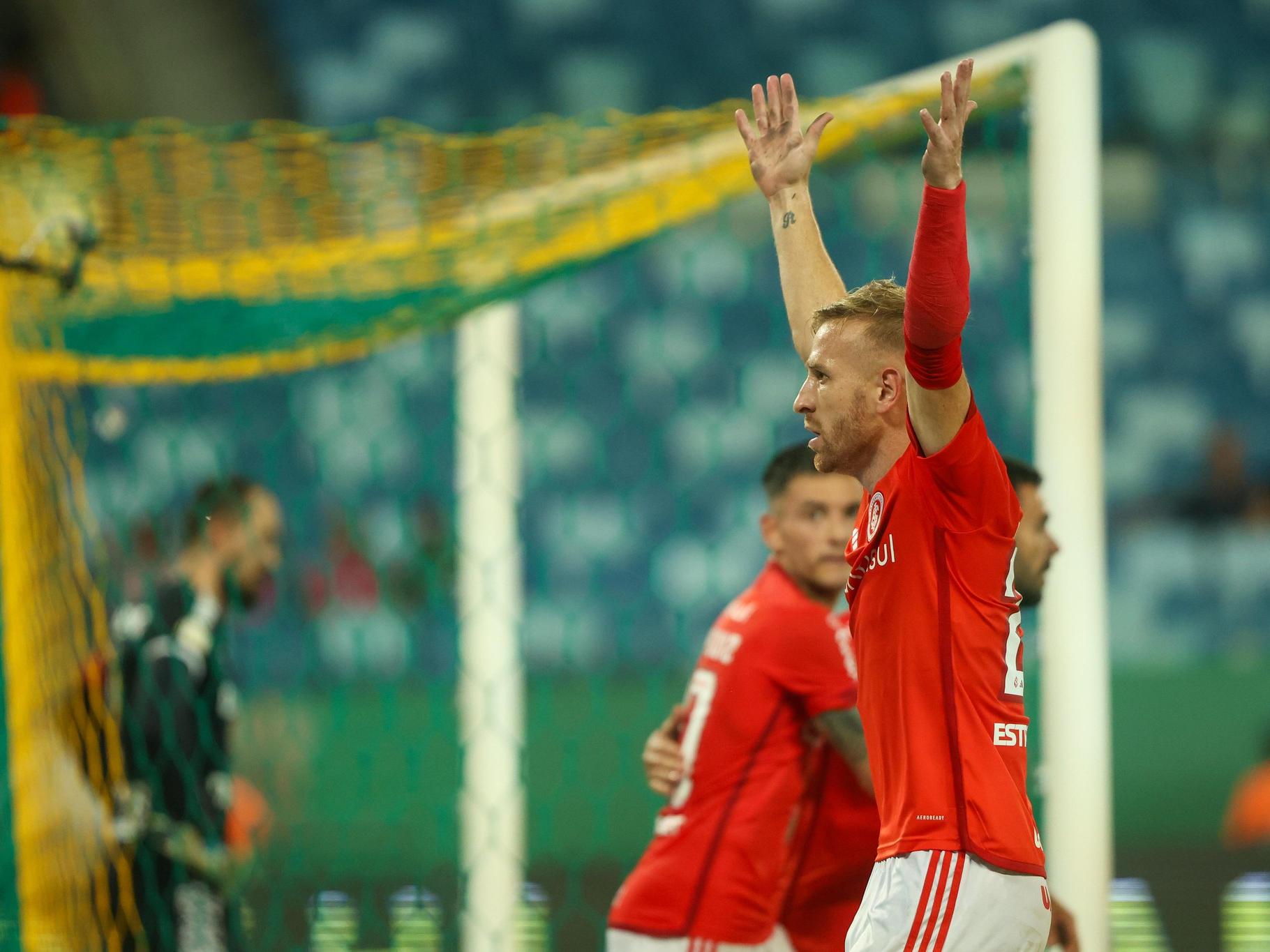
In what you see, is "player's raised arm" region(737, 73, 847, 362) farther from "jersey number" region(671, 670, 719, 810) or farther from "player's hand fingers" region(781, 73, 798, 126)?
"jersey number" region(671, 670, 719, 810)

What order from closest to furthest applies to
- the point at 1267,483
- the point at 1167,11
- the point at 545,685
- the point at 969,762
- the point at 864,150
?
the point at 969,762
the point at 864,150
the point at 545,685
the point at 1267,483
the point at 1167,11

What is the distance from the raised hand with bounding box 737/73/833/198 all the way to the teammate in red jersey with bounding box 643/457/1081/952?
71cm

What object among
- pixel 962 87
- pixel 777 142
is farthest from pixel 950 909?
pixel 777 142

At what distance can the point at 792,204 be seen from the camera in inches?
94.6

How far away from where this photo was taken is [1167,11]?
9.75m

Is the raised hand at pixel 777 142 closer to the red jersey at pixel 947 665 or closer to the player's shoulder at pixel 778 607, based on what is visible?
the red jersey at pixel 947 665

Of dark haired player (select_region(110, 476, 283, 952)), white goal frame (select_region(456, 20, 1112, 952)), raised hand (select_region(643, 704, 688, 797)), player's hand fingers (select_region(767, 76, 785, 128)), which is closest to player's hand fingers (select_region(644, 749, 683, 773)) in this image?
raised hand (select_region(643, 704, 688, 797))

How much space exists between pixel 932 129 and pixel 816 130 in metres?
0.62

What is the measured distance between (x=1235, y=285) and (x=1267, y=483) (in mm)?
1523

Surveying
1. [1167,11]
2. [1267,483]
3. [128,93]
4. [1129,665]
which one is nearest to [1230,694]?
[1129,665]

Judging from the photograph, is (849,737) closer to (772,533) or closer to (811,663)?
(811,663)

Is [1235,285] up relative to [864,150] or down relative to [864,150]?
up

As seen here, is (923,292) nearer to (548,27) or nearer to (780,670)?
(780,670)

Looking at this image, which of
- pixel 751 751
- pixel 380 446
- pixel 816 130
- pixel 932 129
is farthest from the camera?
pixel 380 446
